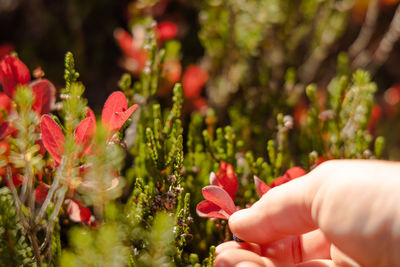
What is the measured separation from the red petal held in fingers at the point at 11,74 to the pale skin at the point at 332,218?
0.55 m

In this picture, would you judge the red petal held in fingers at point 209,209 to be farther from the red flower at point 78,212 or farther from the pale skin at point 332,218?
the red flower at point 78,212

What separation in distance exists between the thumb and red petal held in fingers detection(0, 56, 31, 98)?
0.55m

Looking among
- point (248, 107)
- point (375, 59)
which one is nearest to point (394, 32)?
point (375, 59)

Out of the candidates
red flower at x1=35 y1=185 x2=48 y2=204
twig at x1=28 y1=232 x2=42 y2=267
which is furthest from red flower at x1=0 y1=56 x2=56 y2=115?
twig at x1=28 y1=232 x2=42 y2=267

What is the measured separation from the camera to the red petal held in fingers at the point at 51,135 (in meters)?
0.71

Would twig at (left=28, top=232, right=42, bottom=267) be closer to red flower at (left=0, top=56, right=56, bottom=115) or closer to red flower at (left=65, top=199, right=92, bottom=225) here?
red flower at (left=65, top=199, right=92, bottom=225)

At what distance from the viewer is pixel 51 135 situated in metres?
0.72

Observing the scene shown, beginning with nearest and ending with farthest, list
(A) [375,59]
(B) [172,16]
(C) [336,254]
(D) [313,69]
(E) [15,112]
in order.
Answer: (C) [336,254] < (E) [15,112] < (A) [375,59] < (D) [313,69] < (B) [172,16]

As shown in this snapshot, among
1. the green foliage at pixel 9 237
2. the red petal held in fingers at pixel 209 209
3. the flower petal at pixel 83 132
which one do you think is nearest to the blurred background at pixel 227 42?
the red petal held in fingers at pixel 209 209

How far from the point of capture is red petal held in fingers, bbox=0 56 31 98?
87cm

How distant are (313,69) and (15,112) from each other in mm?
1737

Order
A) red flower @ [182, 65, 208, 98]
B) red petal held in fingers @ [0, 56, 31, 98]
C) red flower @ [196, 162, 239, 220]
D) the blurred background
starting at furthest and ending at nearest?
red flower @ [182, 65, 208, 98], the blurred background, red petal held in fingers @ [0, 56, 31, 98], red flower @ [196, 162, 239, 220]

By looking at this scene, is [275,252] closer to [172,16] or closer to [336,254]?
[336,254]

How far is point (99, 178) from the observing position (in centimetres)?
62
